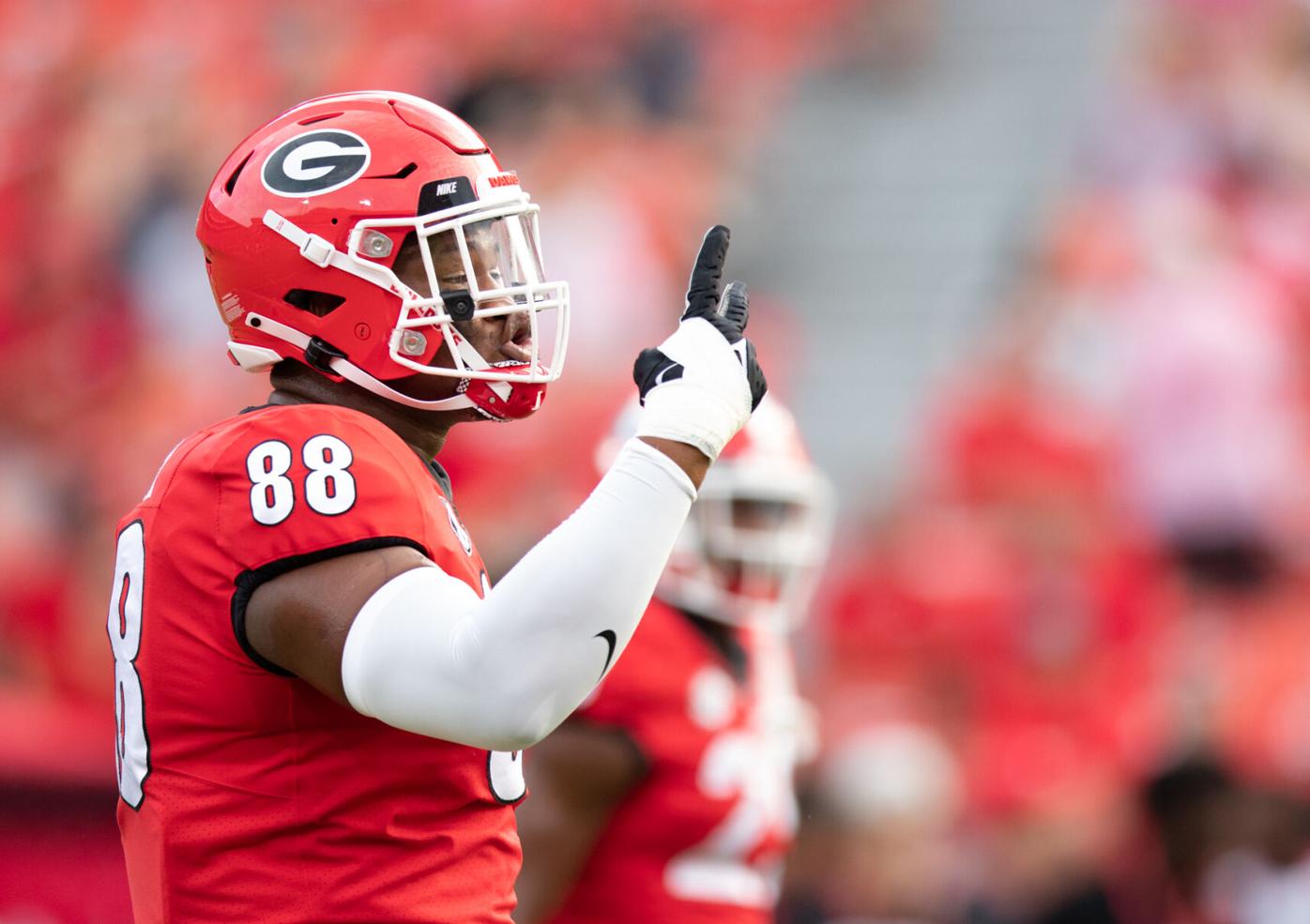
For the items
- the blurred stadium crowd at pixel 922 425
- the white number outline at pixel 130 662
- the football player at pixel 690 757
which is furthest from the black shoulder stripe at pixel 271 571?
the blurred stadium crowd at pixel 922 425

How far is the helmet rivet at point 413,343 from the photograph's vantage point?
2068mm

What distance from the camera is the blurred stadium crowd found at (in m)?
5.00

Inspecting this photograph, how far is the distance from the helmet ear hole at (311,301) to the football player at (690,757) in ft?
3.63

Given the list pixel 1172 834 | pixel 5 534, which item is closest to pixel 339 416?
pixel 1172 834

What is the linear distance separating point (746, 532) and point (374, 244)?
4.95ft

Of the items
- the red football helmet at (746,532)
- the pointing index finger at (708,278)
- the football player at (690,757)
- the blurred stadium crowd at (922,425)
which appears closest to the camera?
the pointing index finger at (708,278)

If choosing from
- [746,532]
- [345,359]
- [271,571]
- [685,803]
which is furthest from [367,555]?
[746,532]

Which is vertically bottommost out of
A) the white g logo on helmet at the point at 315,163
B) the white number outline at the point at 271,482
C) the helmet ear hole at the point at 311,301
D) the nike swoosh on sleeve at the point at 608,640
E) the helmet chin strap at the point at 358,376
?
the nike swoosh on sleeve at the point at 608,640

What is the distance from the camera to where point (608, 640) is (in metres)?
1.79

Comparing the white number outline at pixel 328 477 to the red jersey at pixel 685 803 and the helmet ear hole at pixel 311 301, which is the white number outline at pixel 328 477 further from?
the red jersey at pixel 685 803

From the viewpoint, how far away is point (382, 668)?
1751 millimetres

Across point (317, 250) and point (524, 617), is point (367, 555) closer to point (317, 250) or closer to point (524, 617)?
point (524, 617)

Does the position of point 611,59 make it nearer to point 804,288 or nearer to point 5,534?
point 804,288

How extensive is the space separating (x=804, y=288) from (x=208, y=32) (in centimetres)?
335
